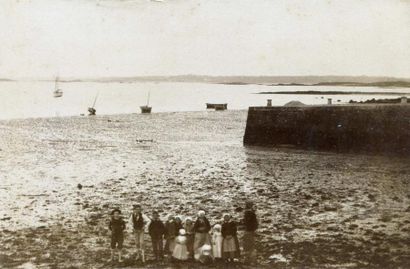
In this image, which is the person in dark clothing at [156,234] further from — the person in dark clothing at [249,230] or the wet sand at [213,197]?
the person in dark clothing at [249,230]

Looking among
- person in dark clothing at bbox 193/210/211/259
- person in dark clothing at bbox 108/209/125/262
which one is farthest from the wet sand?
person in dark clothing at bbox 193/210/211/259

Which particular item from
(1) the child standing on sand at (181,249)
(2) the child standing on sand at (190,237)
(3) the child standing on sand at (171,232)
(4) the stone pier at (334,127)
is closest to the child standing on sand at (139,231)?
(3) the child standing on sand at (171,232)

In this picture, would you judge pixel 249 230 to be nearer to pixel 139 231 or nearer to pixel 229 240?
pixel 229 240

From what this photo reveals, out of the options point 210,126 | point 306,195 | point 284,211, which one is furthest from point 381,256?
point 210,126

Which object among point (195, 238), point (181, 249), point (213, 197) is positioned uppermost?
point (195, 238)

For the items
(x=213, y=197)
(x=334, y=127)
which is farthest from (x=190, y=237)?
(x=334, y=127)

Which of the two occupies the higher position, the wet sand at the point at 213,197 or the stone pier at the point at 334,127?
the stone pier at the point at 334,127
